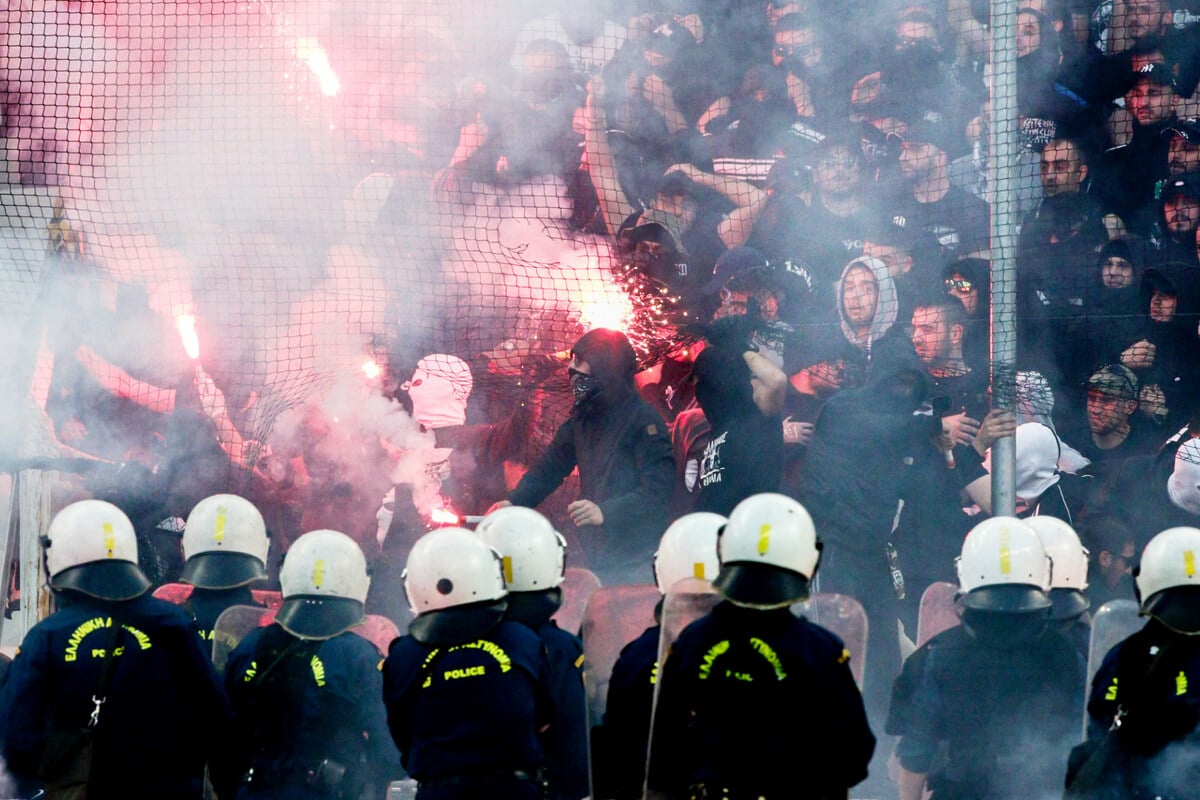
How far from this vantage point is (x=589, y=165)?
8.38m

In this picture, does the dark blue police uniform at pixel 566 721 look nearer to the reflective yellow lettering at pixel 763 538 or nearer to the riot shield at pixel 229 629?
the reflective yellow lettering at pixel 763 538

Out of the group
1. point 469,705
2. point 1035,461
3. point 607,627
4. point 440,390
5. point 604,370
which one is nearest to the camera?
point 469,705

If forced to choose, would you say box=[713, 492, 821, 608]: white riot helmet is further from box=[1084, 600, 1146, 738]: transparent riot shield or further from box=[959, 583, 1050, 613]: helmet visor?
box=[1084, 600, 1146, 738]: transparent riot shield

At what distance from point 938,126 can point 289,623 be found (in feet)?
16.5

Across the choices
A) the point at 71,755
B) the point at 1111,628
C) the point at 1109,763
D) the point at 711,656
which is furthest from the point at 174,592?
the point at 1109,763

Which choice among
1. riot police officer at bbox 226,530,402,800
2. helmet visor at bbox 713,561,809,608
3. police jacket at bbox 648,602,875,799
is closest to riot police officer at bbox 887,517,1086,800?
police jacket at bbox 648,602,875,799

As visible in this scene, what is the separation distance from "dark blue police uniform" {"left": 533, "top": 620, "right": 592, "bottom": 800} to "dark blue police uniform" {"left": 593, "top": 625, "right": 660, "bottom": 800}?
161mm

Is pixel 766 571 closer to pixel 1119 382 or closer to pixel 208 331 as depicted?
pixel 1119 382

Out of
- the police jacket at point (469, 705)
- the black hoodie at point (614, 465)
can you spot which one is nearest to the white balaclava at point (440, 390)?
the black hoodie at point (614, 465)

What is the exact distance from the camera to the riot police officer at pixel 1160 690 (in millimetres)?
3742

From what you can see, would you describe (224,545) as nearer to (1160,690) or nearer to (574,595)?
(574,595)

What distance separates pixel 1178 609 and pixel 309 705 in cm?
260

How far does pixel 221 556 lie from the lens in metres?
5.03

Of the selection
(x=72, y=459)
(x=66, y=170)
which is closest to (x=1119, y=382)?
(x=72, y=459)
